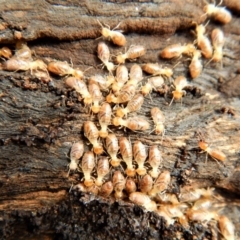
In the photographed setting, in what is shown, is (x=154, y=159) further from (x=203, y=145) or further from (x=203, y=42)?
(x=203, y=42)

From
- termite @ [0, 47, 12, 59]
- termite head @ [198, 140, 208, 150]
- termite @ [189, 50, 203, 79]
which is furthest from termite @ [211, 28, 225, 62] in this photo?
termite @ [0, 47, 12, 59]

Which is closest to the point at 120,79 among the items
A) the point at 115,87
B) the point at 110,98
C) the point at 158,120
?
the point at 115,87

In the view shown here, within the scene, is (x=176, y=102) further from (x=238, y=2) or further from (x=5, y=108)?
(x=5, y=108)

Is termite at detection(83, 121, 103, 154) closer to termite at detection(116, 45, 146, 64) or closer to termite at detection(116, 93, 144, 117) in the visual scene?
termite at detection(116, 93, 144, 117)

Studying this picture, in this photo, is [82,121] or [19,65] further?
[82,121]

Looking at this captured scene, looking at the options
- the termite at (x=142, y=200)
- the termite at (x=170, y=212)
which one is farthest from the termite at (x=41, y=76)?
the termite at (x=170, y=212)

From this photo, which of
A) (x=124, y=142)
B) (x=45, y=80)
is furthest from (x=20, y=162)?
(x=124, y=142)
